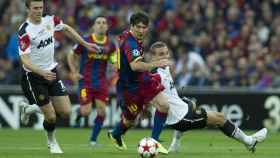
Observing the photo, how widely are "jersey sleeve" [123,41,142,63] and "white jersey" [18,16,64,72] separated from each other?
4.40 ft

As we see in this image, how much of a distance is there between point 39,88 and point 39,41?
2.54 feet

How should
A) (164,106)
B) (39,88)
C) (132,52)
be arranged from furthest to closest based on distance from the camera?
(164,106)
(39,88)
(132,52)

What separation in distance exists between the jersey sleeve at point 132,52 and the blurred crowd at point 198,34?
9.50 m

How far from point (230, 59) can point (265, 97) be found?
1.79 metres

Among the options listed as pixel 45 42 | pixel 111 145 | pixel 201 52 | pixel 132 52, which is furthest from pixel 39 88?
pixel 201 52

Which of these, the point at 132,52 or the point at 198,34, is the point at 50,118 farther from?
the point at 198,34

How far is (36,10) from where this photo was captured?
1402cm

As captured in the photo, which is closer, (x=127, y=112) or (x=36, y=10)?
(x=36, y=10)

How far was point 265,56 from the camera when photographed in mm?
23719

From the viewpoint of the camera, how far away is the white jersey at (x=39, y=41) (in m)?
14.1

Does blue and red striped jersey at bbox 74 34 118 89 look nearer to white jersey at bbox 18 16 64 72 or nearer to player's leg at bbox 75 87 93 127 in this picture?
player's leg at bbox 75 87 93 127

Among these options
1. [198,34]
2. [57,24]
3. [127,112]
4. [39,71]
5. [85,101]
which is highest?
[57,24]

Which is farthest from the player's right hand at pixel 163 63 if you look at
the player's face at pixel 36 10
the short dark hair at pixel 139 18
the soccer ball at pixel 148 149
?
the player's face at pixel 36 10

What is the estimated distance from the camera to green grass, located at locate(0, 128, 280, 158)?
46.2 feet
